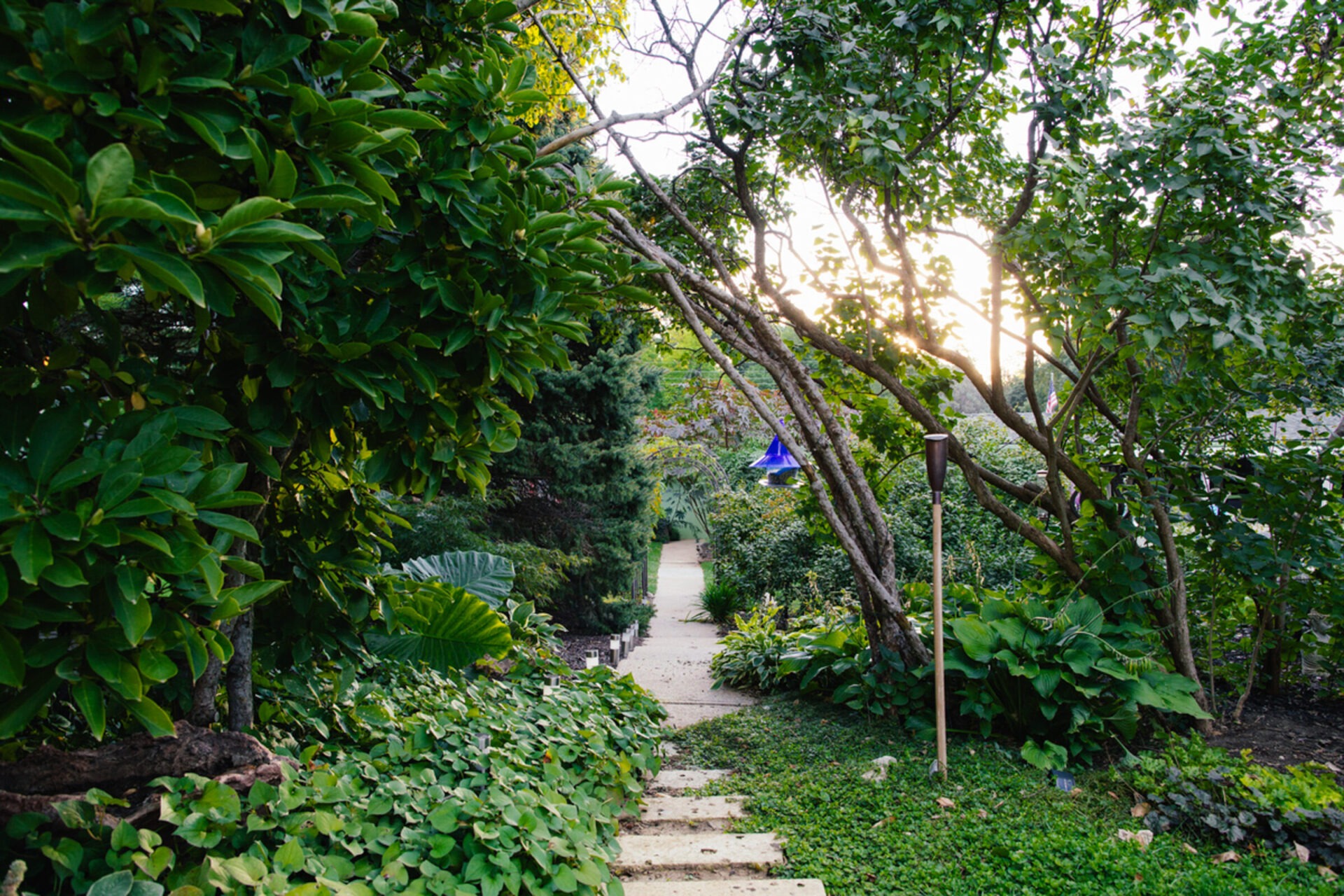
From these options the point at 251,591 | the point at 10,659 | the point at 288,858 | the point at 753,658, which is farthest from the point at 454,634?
the point at 753,658

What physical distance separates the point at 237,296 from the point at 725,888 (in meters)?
2.52

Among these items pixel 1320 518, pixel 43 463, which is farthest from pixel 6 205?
pixel 1320 518

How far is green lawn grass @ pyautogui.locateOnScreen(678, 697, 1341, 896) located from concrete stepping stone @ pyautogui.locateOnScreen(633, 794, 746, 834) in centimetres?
10

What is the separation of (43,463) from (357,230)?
82cm

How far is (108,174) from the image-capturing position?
109 cm

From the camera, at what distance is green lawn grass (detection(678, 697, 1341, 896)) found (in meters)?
2.88

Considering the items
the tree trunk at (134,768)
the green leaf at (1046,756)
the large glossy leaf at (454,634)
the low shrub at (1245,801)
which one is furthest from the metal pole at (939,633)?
the tree trunk at (134,768)

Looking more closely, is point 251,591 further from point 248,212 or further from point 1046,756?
point 1046,756

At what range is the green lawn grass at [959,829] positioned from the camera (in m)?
2.88

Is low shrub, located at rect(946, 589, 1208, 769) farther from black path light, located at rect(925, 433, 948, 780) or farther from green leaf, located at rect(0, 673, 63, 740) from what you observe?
green leaf, located at rect(0, 673, 63, 740)

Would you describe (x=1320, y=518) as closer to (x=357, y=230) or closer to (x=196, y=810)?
(x=357, y=230)

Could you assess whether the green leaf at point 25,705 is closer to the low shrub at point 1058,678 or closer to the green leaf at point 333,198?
the green leaf at point 333,198

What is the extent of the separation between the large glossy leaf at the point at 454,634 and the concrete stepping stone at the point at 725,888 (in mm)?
1460

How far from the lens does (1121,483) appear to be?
483 centimetres
